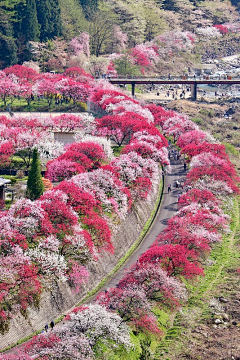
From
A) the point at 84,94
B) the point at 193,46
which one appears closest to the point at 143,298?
the point at 84,94

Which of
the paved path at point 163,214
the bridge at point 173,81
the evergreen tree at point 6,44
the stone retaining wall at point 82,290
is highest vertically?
the evergreen tree at point 6,44

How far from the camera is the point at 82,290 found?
5800 cm

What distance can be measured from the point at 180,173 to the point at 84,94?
106 feet

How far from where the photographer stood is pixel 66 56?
14488 centimetres

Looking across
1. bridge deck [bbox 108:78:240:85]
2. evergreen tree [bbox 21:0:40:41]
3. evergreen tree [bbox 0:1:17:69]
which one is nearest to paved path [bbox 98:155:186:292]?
bridge deck [bbox 108:78:240:85]

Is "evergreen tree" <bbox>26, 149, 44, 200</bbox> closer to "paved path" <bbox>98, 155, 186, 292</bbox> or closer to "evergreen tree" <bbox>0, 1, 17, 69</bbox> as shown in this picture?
"paved path" <bbox>98, 155, 186, 292</bbox>

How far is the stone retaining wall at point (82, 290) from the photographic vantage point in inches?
1962

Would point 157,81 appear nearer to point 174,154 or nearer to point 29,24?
point 29,24

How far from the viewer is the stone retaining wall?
1962 inches

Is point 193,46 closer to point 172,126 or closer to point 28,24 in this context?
point 28,24

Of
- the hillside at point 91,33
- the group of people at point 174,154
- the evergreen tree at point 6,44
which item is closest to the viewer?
the group of people at point 174,154

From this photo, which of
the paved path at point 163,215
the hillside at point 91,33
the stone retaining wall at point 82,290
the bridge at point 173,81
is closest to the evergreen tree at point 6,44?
the hillside at point 91,33

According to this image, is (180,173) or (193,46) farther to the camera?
(193,46)

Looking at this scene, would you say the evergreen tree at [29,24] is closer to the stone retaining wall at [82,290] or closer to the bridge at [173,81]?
the bridge at [173,81]
